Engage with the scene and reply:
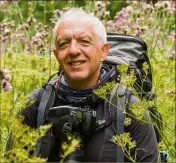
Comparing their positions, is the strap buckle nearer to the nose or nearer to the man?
the man

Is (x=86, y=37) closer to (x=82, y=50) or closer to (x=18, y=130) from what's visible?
(x=82, y=50)

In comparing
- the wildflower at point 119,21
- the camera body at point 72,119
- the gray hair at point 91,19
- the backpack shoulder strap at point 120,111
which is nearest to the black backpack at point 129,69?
the backpack shoulder strap at point 120,111

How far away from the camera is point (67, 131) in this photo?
242 cm

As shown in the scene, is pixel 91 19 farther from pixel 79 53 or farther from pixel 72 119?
pixel 72 119

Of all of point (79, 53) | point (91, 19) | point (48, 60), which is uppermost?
point (91, 19)

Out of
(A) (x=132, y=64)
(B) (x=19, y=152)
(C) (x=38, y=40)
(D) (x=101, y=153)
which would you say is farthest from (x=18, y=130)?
(C) (x=38, y=40)

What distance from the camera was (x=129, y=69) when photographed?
3.00 m

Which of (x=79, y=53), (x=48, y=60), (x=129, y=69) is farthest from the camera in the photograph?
(x=48, y=60)

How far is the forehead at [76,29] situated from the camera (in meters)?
2.69

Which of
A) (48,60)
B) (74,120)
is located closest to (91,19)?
(74,120)

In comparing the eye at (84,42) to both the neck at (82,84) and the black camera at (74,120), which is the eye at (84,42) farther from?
the black camera at (74,120)

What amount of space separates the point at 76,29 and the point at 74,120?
46 cm

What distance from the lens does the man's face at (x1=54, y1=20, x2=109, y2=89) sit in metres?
2.67

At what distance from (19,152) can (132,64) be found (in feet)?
6.04
